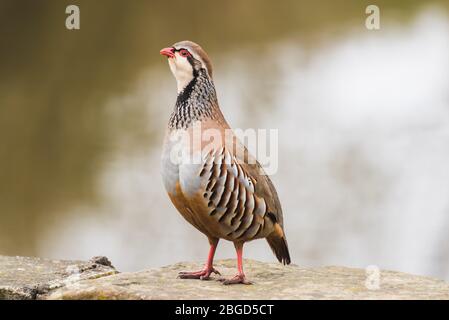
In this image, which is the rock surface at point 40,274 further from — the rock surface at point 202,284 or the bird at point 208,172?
the bird at point 208,172

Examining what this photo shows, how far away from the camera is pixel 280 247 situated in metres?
4.28

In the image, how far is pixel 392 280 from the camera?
13.8ft

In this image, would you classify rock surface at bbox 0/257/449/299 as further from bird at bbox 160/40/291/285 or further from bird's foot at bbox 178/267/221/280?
bird at bbox 160/40/291/285

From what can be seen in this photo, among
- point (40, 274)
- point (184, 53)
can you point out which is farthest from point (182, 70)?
point (40, 274)

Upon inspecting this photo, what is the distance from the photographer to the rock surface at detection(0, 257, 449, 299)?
142 inches

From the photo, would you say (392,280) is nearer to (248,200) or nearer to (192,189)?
(248,200)

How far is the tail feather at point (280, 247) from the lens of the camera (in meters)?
4.23

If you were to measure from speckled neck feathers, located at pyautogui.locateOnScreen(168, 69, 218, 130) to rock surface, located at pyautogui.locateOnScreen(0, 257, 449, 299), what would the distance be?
79 cm

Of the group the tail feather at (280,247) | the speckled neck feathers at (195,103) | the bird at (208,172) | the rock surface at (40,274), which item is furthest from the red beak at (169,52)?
the rock surface at (40,274)

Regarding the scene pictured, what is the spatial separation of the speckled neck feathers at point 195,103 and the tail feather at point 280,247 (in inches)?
29.4

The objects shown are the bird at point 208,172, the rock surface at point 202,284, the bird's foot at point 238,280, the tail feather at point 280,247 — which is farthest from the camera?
the tail feather at point 280,247

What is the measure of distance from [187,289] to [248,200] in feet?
1.76
